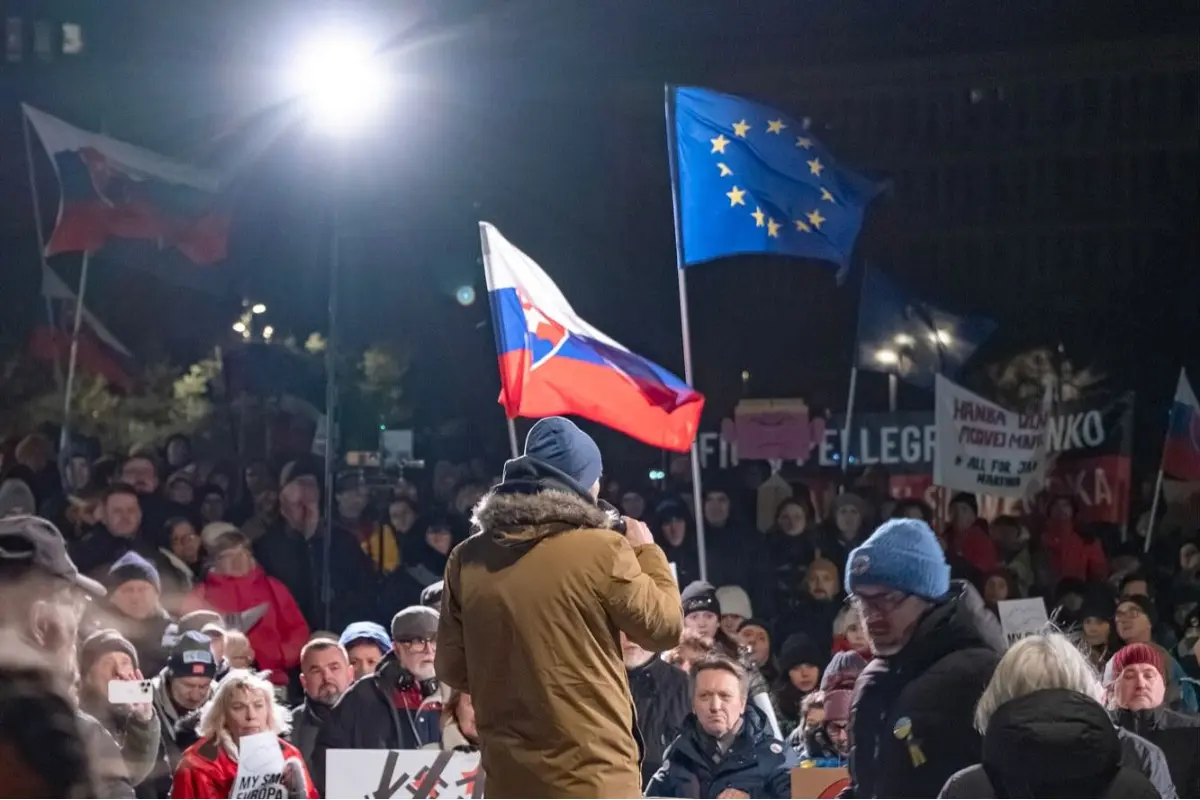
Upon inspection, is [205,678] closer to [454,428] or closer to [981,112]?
[454,428]

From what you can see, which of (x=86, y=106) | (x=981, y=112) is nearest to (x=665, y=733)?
(x=86, y=106)

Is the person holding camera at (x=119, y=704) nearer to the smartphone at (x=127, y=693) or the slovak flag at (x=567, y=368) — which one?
the smartphone at (x=127, y=693)

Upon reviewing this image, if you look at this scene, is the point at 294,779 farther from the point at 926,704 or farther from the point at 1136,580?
the point at 1136,580

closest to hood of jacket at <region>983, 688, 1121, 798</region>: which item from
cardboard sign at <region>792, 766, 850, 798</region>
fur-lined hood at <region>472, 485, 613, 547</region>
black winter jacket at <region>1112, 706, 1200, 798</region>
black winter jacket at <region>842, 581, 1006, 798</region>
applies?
black winter jacket at <region>842, 581, 1006, 798</region>

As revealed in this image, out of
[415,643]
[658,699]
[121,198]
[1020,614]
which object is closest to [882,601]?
[658,699]

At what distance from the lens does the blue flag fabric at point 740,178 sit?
9336 mm

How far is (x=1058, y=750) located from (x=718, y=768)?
2.86m

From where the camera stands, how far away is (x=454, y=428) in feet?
86.0

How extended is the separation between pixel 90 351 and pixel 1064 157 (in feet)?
127

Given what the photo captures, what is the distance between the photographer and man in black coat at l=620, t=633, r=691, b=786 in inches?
256

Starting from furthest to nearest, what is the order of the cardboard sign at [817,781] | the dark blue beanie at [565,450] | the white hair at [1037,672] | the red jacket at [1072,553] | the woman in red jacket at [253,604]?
the red jacket at [1072,553] → the woman in red jacket at [253,604] → the cardboard sign at [817,781] → the dark blue beanie at [565,450] → the white hair at [1037,672]

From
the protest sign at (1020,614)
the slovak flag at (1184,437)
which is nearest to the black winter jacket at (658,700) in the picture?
the protest sign at (1020,614)

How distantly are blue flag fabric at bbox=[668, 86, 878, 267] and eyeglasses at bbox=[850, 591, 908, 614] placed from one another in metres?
4.87

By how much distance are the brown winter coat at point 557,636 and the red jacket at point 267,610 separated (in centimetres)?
551
